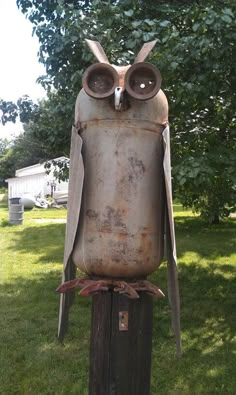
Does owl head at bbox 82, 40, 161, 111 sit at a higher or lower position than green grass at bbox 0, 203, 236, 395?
higher

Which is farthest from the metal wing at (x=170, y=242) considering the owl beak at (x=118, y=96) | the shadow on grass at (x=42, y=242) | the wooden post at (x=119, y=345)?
the shadow on grass at (x=42, y=242)

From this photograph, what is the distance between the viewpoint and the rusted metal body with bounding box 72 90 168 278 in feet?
7.29

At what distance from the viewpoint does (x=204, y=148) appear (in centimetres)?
539

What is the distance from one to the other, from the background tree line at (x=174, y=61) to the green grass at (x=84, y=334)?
164cm

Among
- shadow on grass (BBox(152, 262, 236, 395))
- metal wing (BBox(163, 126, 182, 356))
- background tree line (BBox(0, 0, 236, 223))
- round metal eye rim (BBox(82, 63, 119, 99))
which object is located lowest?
shadow on grass (BBox(152, 262, 236, 395))

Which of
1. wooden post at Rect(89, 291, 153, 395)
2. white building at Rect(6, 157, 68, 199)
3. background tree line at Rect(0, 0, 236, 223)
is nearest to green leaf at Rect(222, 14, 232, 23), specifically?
background tree line at Rect(0, 0, 236, 223)

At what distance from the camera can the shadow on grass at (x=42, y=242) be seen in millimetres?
10258

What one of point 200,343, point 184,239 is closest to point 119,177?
point 200,343

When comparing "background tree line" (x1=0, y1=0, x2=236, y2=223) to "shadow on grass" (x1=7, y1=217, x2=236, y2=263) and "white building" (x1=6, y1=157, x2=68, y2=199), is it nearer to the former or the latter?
"shadow on grass" (x1=7, y1=217, x2=236, y2=263)

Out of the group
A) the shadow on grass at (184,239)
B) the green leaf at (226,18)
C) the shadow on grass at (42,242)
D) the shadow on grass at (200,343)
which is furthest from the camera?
the shadow on grass at (184,239)

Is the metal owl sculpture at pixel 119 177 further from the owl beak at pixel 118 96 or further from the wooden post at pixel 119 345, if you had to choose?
the wooden post at pixel 119 345

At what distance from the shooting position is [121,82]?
2232 millimetres

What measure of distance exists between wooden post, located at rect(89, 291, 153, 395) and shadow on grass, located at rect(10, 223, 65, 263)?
7313 millimetres

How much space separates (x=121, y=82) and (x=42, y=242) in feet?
33.3
